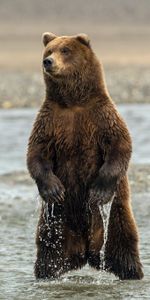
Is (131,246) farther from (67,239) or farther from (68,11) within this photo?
(68,11)

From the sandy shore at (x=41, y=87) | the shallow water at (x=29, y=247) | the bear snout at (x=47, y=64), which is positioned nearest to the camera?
the bear snout at (x=47, y=64)

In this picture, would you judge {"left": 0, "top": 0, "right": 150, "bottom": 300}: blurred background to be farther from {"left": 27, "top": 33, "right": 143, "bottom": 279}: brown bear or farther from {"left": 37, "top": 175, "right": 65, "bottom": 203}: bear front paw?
{"left": 37, "top": 175, "right": 65, "bottom": 203}: bear front paw

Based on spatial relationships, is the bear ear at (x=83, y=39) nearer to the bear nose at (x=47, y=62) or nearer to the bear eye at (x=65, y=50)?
the bear eye at (x=65, y=50)

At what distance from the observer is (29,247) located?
10336 millimetres

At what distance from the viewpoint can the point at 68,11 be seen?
152ft

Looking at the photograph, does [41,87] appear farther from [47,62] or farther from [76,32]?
[47,62]

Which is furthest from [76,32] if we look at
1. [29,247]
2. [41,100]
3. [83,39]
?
[83,39]

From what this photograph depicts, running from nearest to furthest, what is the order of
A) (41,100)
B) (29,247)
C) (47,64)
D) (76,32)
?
(47,64) < (29,247) < (41,100) < (76,32)

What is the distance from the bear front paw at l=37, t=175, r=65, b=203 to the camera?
8227 millimetres

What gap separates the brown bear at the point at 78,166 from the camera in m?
8.25

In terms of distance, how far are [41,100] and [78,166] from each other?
52.6ft

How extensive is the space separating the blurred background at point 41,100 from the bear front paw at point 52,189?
1.24 feet

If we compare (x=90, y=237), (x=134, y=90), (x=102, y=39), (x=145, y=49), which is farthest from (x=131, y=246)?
(x=102, y=39)

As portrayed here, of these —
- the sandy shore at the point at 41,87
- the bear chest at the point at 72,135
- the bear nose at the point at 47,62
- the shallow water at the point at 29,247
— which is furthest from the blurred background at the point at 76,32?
the bear nose at the point at 47,62
